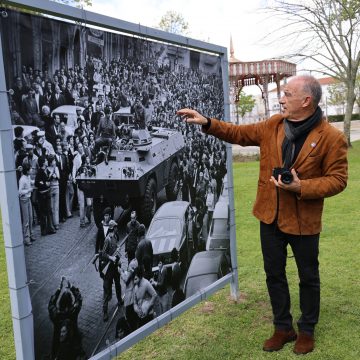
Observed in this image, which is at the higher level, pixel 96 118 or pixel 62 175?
pixel 96 118

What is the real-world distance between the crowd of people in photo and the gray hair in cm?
81

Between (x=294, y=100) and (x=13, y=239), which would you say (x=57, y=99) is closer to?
(x=13, y=239)

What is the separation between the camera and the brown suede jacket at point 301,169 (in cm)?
283

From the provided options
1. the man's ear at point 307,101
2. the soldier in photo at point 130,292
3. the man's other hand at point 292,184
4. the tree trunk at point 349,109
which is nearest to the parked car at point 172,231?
the soldier in photo at point 130,292

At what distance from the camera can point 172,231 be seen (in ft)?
9.94

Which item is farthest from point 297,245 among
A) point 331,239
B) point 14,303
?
point 331,239

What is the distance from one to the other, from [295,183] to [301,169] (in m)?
0.19

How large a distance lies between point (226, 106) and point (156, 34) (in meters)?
1.19

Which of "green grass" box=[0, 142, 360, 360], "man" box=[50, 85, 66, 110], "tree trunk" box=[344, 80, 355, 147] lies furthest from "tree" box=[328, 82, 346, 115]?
"man" box=[50, 85, 66, 110]

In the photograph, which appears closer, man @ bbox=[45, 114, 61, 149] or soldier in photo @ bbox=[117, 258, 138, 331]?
man @ bbox=[45, 114, 61, 149]

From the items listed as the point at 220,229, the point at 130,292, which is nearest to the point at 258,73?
the point at 220,229

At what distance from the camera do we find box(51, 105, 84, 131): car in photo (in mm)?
2121

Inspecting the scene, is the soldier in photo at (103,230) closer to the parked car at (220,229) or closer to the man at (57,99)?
the man at (57,99)

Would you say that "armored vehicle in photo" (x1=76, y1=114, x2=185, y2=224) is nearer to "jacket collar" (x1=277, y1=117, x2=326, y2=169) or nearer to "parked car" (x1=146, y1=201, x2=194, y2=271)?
"parked car" (x1=146, y1=201, x2=194, y2=271)
